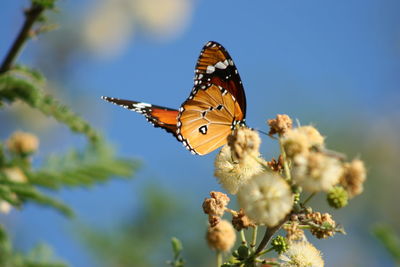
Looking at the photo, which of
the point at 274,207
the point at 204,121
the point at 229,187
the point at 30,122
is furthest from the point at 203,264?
the point at 274,207

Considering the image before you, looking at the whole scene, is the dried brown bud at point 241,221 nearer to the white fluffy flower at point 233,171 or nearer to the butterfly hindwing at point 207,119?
the white fluffy flower at point 233,171

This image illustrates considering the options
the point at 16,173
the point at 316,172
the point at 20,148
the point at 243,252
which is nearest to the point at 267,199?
the point at 316,172

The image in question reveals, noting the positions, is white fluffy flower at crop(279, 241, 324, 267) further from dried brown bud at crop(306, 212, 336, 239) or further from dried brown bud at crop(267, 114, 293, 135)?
dried brown bud at crop(267, 114, 293, 135)

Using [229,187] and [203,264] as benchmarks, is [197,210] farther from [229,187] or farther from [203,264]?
[229,187]

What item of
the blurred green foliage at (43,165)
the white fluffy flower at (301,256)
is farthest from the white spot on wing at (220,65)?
the white fluffy flower at (301,256)

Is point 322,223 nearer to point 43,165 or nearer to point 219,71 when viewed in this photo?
point 43,165

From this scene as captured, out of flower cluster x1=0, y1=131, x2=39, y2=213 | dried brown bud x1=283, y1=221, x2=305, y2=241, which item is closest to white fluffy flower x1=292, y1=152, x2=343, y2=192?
dried brown bud x1=283, y1=221, x2=305, y2=241
